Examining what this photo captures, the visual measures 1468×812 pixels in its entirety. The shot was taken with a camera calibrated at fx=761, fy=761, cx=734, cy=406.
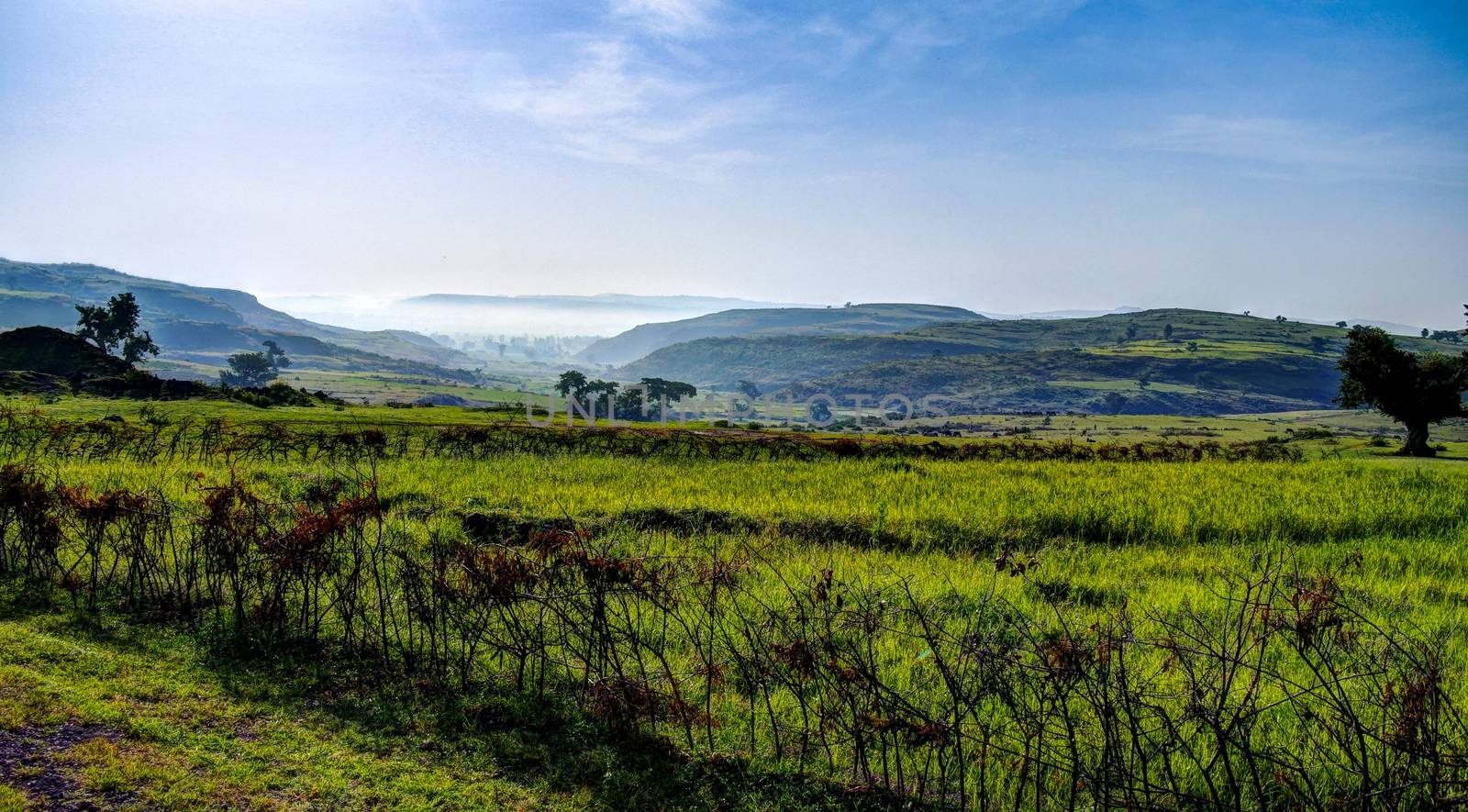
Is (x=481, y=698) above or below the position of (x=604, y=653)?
below

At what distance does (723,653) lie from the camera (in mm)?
8625

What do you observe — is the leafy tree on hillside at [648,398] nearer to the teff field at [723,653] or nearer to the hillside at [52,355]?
the hillside at [52,355]

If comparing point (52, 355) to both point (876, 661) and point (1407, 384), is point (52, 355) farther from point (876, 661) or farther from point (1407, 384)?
point (1407, 384)

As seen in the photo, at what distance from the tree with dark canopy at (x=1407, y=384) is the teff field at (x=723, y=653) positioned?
21451 mm

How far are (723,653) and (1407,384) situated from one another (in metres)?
41.3

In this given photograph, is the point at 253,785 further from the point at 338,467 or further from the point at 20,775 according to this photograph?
the point at 338,467

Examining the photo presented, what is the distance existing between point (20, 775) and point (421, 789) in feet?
9.81

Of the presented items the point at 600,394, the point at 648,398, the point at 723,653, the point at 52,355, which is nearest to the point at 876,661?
the point at 723,653

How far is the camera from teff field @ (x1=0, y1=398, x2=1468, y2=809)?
6.08 m

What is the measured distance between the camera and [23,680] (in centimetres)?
734

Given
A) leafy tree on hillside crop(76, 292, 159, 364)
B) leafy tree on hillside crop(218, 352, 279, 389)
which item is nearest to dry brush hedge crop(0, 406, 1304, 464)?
leafy tree on hillside crop(76, 292, 159, 364)

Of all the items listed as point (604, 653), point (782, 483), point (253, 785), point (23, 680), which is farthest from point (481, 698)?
point (782, 483)

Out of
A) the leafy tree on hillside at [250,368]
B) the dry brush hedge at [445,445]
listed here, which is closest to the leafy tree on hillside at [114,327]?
the leafy tree on hillside at [250,368]

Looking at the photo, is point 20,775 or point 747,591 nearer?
point 20,775
